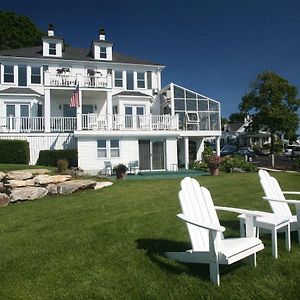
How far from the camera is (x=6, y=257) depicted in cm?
502

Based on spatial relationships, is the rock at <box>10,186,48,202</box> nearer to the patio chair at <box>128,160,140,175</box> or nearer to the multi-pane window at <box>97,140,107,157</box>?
the multi-pane window at <box>97,140,107,157</box>

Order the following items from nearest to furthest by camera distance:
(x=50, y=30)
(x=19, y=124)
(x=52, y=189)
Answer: (x=52, y=189), (x=19, y=124), (x=50, y=30)

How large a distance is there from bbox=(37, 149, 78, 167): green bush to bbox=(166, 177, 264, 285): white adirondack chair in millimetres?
15861

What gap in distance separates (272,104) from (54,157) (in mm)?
20861

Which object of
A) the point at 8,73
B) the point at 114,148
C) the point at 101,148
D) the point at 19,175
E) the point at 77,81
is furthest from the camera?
the point at 8,73

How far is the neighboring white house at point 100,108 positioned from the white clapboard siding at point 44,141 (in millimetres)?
59

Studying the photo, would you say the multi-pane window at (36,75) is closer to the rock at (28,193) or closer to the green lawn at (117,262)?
the rock at (28,193)

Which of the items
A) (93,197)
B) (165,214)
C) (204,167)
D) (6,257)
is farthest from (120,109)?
(6,257)

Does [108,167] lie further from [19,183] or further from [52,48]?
[52,48]

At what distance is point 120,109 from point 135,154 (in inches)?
186

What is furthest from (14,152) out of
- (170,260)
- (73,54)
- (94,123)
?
(170,260)

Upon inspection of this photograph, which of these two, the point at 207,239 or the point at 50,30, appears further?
the point at 50,30

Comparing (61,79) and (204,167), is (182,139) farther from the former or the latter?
(61,79)

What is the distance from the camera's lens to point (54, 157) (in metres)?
19.7
